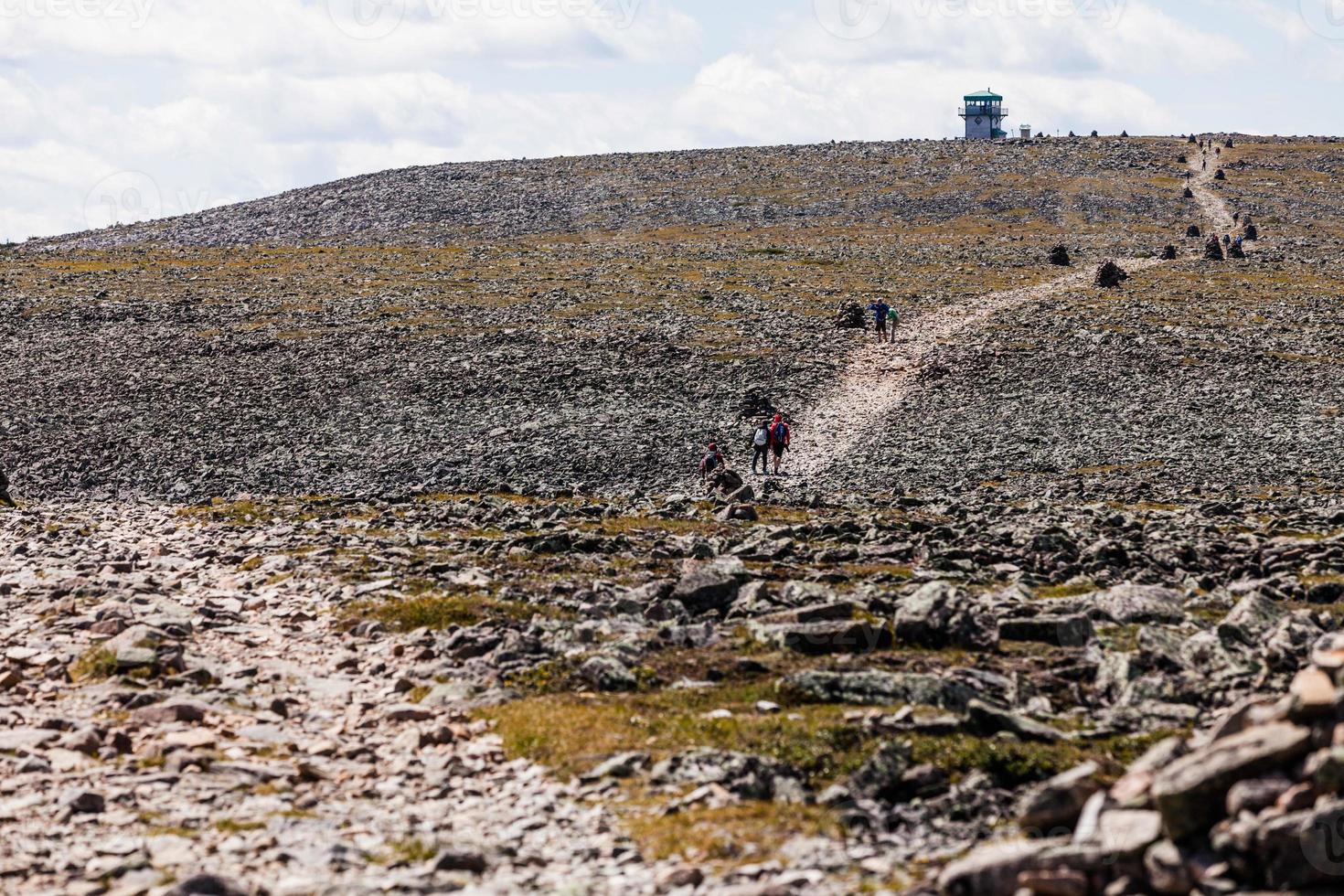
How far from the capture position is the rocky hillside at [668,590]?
12.8 m

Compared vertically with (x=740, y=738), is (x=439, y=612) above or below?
above

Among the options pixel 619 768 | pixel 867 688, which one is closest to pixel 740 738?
pixel 619 768

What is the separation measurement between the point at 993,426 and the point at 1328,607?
2925 cm

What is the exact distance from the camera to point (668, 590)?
Result: 24500mm

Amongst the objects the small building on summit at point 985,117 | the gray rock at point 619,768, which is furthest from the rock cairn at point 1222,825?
the small building on summit at point 985,117

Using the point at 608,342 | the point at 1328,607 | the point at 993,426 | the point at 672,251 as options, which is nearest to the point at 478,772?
the point at 1328,607

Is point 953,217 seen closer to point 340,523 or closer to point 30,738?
point 340,523

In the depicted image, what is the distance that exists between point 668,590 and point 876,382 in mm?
38388

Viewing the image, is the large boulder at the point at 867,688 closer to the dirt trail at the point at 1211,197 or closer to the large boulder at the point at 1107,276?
the large boulder at the point at 1107,276

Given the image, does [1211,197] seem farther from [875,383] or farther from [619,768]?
[619,768]

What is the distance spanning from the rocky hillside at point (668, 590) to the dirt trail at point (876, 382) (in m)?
0.39

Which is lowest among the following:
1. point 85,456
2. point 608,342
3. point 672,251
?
point 85,456

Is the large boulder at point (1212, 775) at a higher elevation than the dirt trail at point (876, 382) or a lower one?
lower

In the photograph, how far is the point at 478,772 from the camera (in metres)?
15.9
